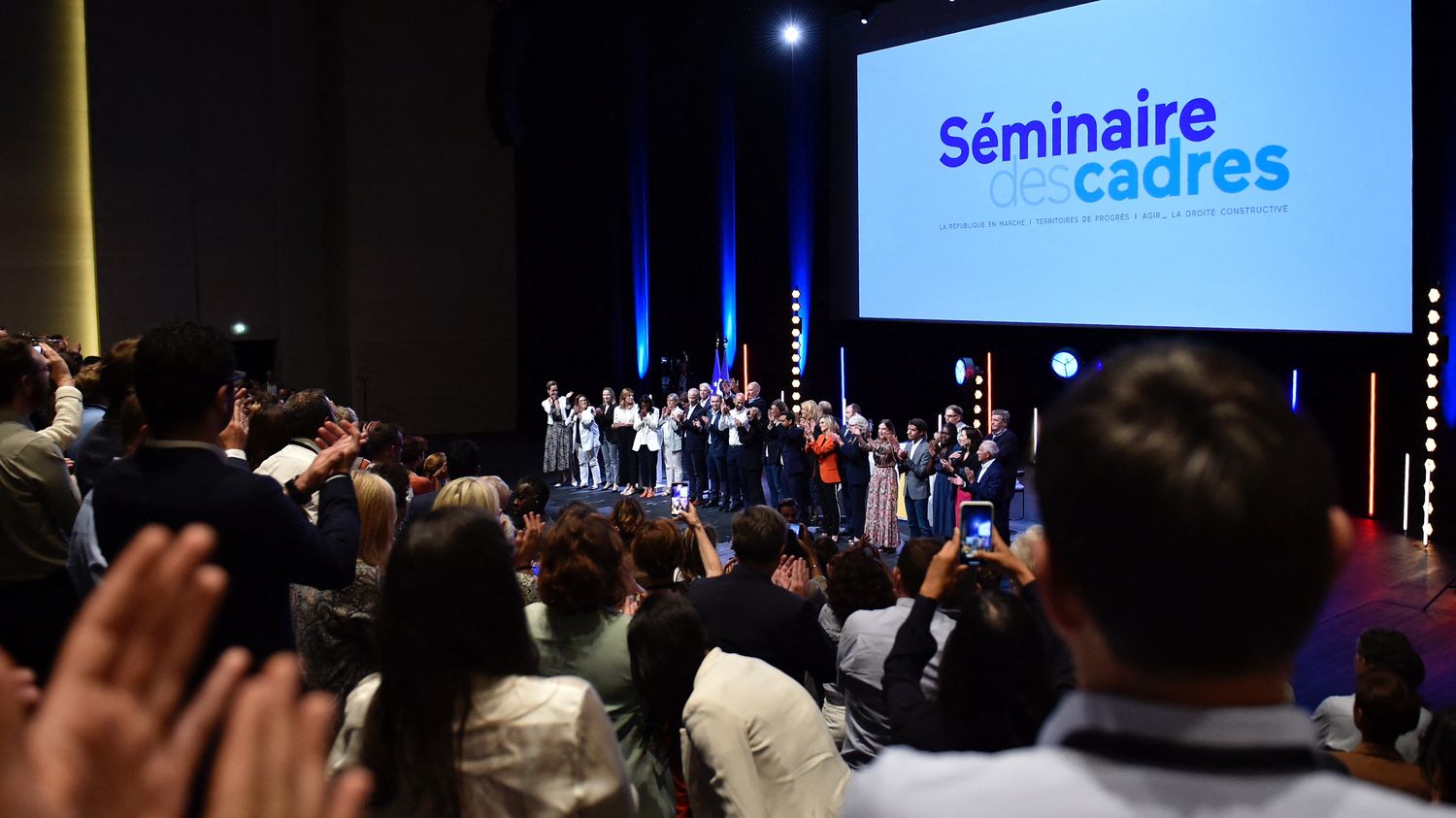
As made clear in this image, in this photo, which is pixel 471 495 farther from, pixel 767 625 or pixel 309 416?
pixel 767 625

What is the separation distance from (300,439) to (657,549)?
109cm

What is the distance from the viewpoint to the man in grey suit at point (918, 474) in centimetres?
992

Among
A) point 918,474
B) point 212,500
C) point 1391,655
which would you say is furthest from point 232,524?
point 918,474

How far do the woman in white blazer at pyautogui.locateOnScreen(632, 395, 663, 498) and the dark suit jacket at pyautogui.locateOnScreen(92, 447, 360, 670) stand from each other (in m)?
11.2

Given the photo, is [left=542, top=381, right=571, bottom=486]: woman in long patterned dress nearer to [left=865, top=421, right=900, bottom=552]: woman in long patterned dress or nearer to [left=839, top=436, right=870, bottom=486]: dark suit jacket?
[left=839, top=436, right=870, bottom=486]: dark suit jacket

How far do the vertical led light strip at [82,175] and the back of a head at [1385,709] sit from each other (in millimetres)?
16472

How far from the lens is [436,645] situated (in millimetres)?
1630

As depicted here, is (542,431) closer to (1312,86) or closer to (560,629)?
(1312,86)

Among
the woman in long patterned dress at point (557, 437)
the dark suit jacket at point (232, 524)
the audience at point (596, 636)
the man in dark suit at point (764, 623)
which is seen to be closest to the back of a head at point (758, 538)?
the man in dark suit at point (764, 623)

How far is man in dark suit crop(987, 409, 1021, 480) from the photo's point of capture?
933 centimetres

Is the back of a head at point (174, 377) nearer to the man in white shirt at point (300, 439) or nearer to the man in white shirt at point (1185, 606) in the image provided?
the man in white shirt at point (300, 439)

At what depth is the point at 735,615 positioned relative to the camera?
341cm

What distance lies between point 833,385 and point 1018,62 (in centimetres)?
472

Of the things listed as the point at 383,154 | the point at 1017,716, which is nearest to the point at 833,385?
the point at 383,154
